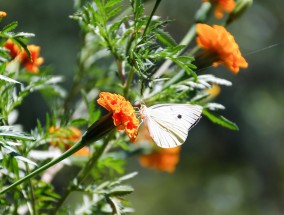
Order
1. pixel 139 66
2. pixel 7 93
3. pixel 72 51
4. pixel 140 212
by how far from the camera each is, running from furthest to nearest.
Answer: pixel 140 212, pixel 72 51, pixel 7 93, pixel 139 66

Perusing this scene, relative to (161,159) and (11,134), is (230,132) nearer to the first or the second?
(161,159)

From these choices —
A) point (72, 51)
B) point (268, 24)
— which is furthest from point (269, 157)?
point (72, 51)

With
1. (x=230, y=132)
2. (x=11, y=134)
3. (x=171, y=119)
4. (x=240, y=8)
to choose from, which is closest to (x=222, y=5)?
(x=240, y=8)

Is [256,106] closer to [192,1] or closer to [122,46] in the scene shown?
[192,1]

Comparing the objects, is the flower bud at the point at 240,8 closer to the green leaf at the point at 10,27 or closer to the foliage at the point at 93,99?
the foliage at the point at 93,99

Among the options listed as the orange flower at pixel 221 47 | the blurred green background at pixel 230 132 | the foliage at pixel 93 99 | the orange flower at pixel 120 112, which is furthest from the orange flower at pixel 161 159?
the blurred green background at pixel 230 132

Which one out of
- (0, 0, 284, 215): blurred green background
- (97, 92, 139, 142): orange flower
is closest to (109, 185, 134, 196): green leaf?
(97, 92, 139, 142): orange flower

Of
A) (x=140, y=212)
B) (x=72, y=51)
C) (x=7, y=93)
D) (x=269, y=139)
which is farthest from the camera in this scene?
(x=140, y=212)
